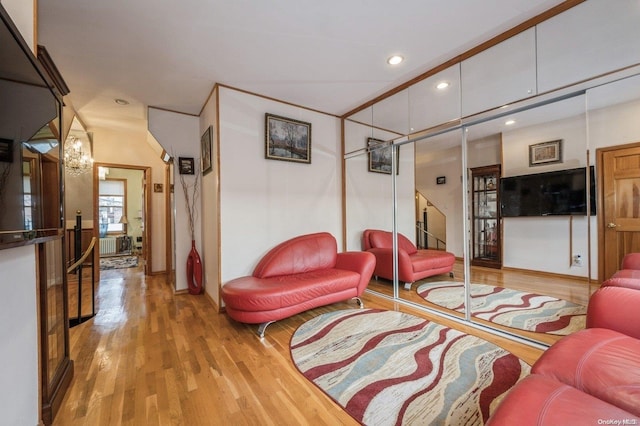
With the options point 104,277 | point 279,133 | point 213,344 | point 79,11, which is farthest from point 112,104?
point 213,344

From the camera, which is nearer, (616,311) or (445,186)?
(616,311)

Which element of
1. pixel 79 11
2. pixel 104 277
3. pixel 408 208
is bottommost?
pixel 104 277

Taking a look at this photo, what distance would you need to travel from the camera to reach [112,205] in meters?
7.84

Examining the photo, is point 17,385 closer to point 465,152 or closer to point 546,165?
point 465,152

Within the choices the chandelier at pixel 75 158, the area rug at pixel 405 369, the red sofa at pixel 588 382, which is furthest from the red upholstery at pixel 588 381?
the chandelier at pixel 75 158

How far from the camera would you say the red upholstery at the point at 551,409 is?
0.75 m

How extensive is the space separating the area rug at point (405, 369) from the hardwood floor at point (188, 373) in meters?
0.14

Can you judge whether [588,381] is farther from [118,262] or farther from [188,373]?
[118,262]

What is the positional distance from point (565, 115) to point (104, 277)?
7243mm

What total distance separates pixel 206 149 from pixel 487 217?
4.05 m

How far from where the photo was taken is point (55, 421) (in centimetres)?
140

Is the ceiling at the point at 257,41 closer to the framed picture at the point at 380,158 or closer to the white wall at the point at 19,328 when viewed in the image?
the framed picture at the point at 380,158

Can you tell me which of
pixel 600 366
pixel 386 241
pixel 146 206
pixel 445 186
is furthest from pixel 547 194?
pixel 146 206

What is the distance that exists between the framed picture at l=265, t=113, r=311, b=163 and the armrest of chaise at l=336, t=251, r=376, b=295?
62.3 inches
